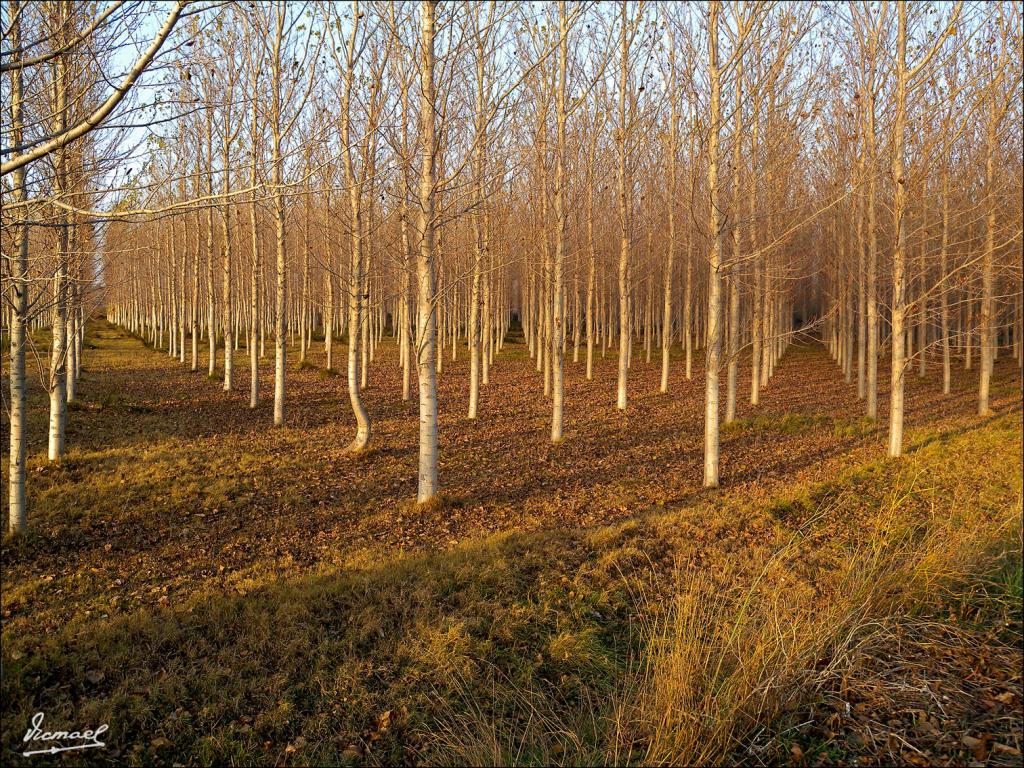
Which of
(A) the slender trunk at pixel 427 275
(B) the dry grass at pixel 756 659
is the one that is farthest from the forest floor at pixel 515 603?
(A) the slender trunk at pixel 427 275

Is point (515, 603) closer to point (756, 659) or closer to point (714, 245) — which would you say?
point (756, 659)

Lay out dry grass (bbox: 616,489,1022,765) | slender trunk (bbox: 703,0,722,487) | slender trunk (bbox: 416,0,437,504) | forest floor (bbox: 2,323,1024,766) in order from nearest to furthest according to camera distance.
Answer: dry grass (bbox: 616,489,1022,765) → forest floor (bbox: 2,323,1024,766) → slender trunk (bbox: 416,0,437,504) → slender trunk (bbox: 703,0,722,487)

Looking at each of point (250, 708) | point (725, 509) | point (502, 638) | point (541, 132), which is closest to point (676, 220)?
point (541, 132)

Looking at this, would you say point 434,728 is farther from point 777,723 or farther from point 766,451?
point 766,451

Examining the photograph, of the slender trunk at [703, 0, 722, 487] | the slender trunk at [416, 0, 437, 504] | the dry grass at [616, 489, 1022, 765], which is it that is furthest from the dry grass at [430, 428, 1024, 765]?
the slender trunk at [703, 0, 722, 487]

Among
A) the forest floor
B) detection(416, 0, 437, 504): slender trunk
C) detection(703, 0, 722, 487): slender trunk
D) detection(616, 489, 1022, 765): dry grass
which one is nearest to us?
detection(616, 489, 1022, 765): dry grass

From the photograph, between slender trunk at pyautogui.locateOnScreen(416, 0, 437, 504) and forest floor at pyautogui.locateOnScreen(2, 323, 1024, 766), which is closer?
forest floor at pyautogui.locateOnScreen(2, 323, 1024, 766)

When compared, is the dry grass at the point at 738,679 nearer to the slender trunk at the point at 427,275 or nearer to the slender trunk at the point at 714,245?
the slender trunk at the point at 427,275

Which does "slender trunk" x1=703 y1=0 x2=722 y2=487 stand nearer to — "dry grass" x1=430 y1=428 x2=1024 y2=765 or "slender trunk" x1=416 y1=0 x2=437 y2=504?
"slender trunk" x1=416 y1=0 x2=437 y2=504

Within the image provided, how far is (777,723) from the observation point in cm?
291

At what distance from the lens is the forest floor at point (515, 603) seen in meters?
3.03

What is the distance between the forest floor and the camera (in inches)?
119

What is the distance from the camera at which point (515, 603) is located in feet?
15.8

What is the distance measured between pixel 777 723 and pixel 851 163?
12885mm
